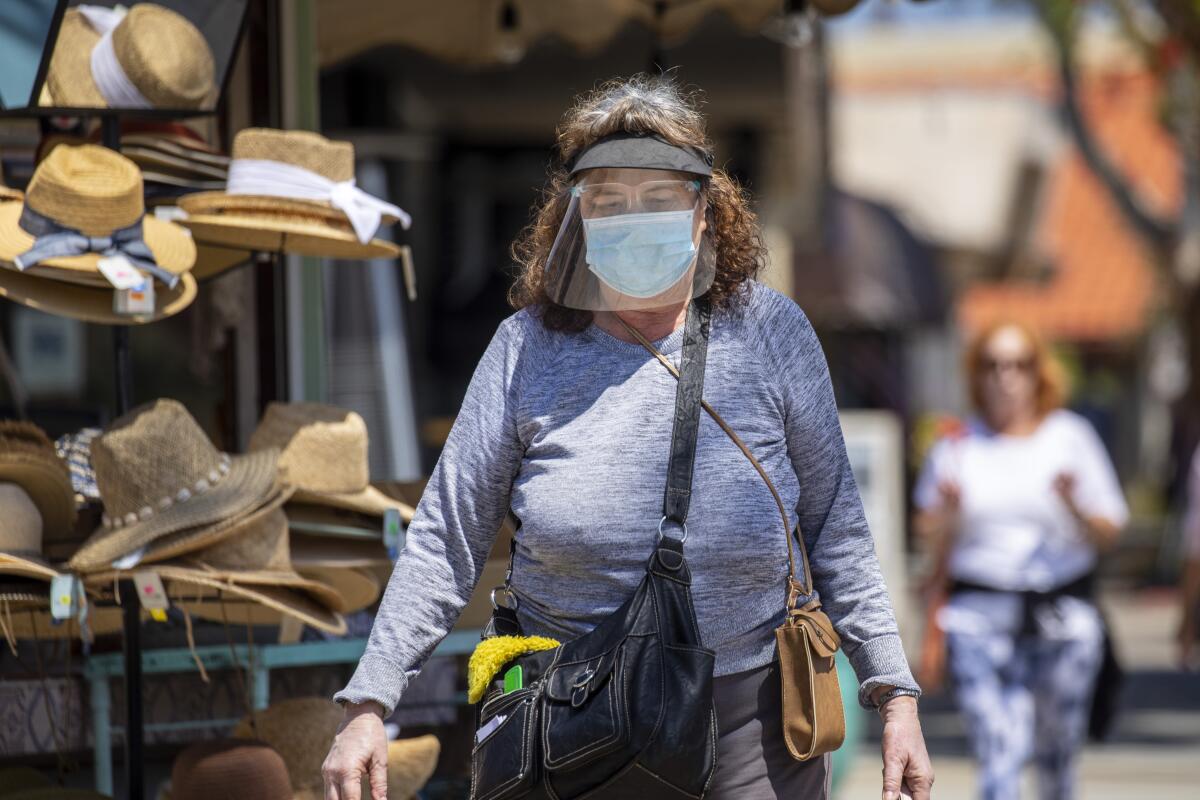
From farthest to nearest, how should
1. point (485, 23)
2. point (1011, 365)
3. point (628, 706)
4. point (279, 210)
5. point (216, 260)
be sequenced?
1. point (485, 23)
2. point (1011, 365)
3. point (216, 260)
4. point (279, 210)
5. point (628, 706)

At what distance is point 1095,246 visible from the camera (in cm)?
2553

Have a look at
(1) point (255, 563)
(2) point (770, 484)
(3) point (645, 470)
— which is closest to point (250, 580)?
(1) point (255, 563)

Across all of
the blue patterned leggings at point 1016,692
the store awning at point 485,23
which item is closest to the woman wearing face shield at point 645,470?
the blue patterned leggings at point 1016,692

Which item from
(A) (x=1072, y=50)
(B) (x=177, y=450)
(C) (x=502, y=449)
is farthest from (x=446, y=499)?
(A) (x=1072, y=50)

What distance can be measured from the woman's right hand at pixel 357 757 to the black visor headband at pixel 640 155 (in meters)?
0.93

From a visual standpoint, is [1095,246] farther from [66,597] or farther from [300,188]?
[66,597]

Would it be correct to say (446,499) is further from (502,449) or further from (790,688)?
(790,688)

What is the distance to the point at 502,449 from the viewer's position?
9.58ft

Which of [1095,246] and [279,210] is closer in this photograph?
[279,210]

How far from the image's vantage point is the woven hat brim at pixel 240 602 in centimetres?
358

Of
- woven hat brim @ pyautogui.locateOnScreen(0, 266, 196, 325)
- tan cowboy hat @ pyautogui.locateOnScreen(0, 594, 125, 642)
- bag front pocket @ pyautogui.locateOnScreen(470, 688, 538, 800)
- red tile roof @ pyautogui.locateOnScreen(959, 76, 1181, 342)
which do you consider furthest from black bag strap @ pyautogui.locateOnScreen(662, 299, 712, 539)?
red tile roof @ pyautogui.locateOnScreen(959, 76, 1181, 342)

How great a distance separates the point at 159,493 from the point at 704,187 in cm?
137

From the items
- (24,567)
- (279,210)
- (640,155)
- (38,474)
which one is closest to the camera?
Result: (640,155)

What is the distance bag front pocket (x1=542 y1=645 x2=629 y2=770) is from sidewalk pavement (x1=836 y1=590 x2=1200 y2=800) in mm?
4964
